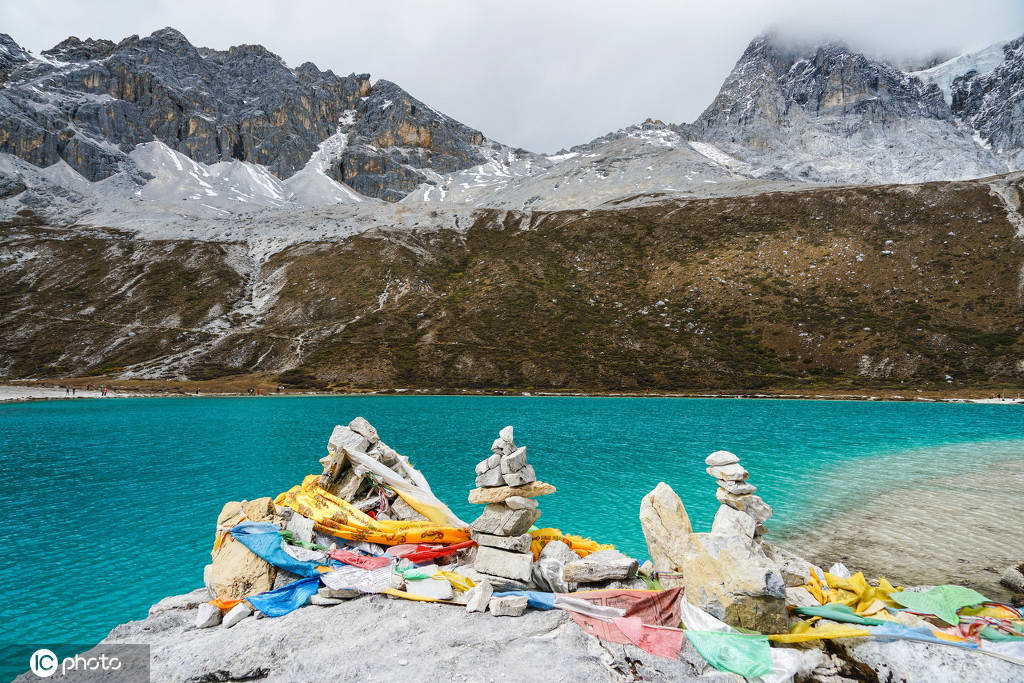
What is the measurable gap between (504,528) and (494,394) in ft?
257

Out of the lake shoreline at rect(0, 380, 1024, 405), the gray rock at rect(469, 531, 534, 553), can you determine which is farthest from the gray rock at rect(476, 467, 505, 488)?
the lake shoreline at rect(0, 380, 1024, 405)

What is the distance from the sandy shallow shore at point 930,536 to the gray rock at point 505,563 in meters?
11.4

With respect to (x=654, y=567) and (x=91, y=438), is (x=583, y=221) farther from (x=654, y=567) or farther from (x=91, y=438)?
(x=654, y=567)

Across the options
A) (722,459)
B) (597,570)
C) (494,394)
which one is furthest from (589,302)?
(597,570)

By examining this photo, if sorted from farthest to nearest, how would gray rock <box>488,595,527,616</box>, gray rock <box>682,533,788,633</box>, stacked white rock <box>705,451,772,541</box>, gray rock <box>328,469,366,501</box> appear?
gray rock <box>328,469,366,501</box>, stacked white rock <box>705,451,772,541</box>, gray rock <box>488,595,527,616</box>, gray rock <box>682,533,788,633</box>

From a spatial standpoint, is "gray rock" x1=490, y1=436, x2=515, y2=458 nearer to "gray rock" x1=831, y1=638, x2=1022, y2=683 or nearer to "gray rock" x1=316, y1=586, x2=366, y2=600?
"gray rock" x1=316, y1=586, x2=366, y2=600

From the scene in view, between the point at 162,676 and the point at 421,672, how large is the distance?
4.32 m

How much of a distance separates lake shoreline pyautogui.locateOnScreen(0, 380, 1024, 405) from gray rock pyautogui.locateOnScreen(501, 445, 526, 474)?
243ft

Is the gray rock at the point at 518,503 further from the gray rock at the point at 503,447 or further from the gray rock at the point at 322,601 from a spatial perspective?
the gray rock at the point at 322,601

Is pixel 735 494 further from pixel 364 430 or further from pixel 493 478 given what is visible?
pixel 364 430

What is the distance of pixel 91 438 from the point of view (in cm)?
4166

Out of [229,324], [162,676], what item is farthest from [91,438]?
[229,324]

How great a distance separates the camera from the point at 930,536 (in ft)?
57.5

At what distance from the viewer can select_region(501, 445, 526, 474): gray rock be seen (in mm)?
12688
